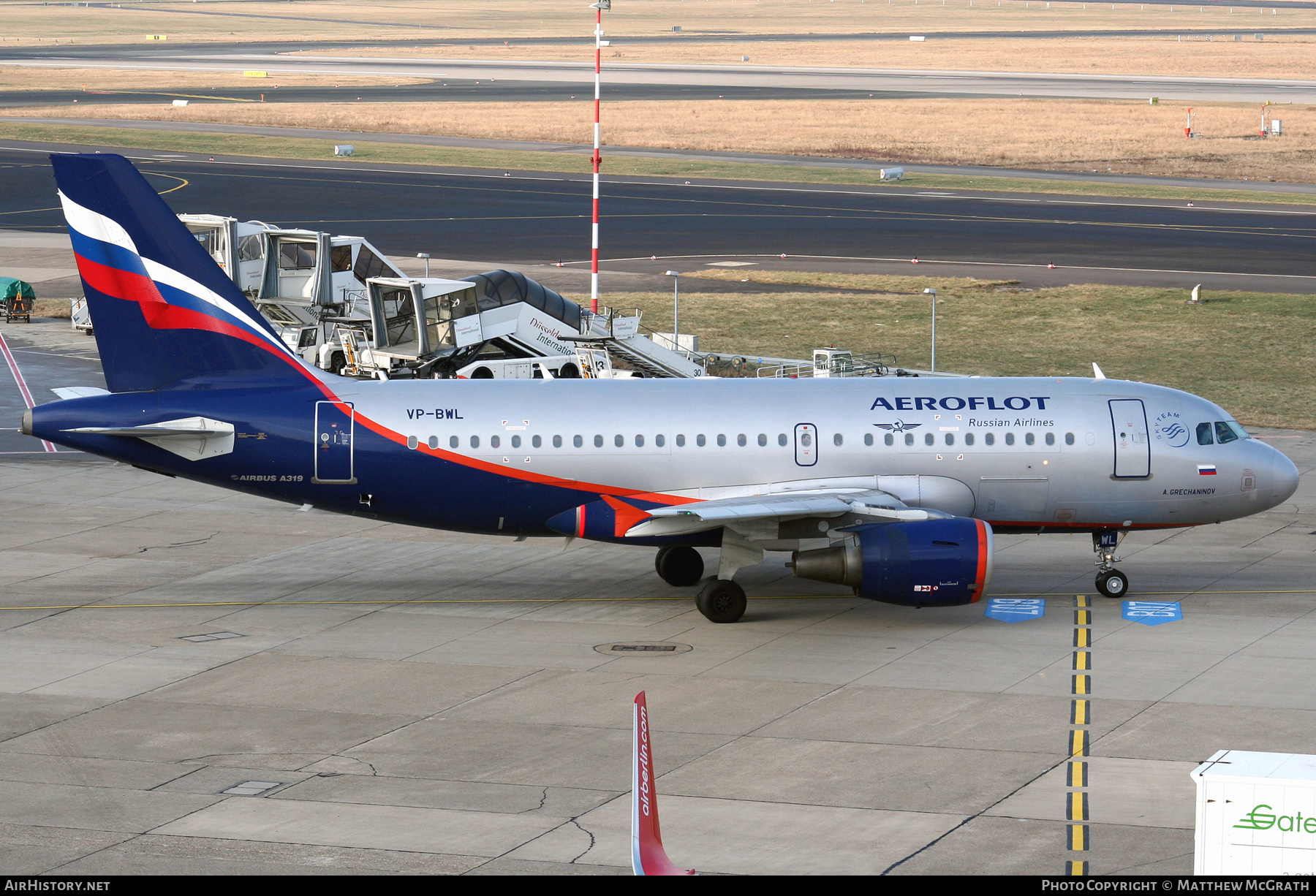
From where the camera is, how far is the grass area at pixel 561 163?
97.8m

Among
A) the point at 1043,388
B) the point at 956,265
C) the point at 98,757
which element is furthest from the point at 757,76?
the point at 98,757

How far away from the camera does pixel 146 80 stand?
16400 centimetres

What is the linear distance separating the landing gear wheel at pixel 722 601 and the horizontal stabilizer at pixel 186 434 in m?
9.40

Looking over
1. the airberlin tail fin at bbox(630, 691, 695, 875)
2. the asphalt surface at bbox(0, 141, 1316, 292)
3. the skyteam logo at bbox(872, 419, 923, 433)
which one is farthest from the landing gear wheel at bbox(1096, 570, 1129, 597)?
the asphalt surface at bbox(0, 141, 1316, 292)

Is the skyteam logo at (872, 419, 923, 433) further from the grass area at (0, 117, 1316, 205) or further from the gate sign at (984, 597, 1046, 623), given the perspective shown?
the grass area at (0, 117, 1316, 205)

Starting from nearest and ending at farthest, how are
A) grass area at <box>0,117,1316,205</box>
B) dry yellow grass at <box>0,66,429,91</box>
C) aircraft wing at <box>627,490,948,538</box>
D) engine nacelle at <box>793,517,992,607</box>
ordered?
engine nacelle at <box>793,517,992,607</box>, aircraft wing at <box>627,490,948,538</box>, grass area at <box>0,117,1316,205</box>, dry yellow grass at <box>0,66,429,91</box>

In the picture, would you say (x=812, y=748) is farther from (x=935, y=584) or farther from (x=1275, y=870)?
(x=1275, y=870)

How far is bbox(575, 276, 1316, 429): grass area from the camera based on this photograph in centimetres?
5378

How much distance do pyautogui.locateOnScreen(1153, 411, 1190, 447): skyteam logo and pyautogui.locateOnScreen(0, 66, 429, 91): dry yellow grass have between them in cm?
13853

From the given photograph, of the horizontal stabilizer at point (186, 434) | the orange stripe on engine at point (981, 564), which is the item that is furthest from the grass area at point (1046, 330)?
the horizontal stabilizer at point (186, 434)

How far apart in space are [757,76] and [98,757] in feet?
508

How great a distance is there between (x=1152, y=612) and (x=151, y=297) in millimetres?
20105

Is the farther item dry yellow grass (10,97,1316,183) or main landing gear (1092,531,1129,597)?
dry yellow grass (10,97,1316,183)

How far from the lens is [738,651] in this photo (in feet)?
95.0
